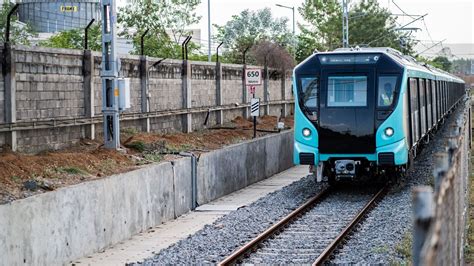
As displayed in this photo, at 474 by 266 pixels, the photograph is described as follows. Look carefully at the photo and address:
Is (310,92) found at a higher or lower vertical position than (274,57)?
lower

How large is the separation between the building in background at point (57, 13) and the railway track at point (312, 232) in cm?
5110

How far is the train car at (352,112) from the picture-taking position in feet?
63.8

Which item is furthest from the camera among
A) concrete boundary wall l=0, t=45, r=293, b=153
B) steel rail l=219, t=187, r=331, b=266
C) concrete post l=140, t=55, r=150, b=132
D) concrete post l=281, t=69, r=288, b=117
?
concrete post l=281, t=69, r=288, b=117

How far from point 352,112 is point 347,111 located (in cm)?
12

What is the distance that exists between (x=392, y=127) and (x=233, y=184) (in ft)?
18.1

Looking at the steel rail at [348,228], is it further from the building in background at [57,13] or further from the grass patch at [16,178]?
the building in background at [57,13]

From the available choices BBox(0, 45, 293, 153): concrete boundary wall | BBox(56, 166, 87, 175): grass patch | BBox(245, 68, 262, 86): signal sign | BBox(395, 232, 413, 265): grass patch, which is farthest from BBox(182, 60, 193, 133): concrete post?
BBox(395, 232, 413, 265): grass patch

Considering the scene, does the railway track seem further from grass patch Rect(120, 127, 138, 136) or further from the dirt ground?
grass patch Rect(120, 127, 138, 136)

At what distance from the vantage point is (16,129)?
1767 cm

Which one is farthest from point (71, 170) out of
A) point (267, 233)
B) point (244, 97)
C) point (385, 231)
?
point (244, 97)

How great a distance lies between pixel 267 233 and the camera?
14586 mm

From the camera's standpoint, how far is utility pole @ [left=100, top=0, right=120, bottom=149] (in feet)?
64.7

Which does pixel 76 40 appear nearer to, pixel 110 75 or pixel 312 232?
pixel 110 75

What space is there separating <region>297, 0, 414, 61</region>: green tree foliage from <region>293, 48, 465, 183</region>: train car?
47108 millimetres
